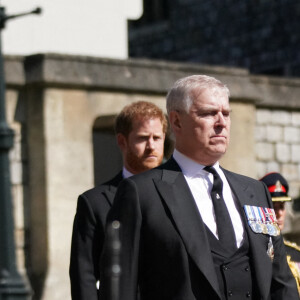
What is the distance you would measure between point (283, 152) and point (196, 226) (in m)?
8.59

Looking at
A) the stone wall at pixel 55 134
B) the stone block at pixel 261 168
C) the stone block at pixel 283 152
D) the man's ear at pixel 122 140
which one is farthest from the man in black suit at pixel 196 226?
the stone block at pixel 283 152

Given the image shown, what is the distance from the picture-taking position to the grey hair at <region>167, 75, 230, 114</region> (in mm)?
5305

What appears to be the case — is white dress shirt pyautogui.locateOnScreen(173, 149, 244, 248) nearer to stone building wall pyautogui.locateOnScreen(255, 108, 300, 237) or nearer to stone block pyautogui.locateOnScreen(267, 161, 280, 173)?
stone building wall pyautogui.locateOnScreen(255, 108, 300, 237)

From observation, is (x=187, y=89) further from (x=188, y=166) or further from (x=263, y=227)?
(x=263, y=227)

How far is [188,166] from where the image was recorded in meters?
5.36

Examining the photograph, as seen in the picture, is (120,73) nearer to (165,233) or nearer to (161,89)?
(161,89)

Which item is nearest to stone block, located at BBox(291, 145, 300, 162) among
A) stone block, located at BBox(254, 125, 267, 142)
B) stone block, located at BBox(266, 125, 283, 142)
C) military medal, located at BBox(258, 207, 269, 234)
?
stone block, located at BBox(266, 125, 283, 142)

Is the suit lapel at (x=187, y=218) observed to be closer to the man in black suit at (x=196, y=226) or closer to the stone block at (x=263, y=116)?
the man in black suit at (x=196, y=226)

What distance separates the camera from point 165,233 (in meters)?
5.19

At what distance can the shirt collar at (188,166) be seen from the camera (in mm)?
5344

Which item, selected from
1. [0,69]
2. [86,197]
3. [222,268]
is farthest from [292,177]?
[222,268]

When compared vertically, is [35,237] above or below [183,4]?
below

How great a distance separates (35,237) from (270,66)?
42.7 ft

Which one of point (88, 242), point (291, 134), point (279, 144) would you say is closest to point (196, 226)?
point (88, 242)
